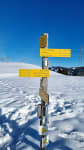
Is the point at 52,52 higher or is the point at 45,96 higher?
the point at 52,52

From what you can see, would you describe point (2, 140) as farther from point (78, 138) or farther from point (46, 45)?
point (46, 45)

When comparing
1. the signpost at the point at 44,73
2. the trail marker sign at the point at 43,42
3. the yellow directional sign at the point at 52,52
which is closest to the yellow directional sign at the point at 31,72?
the signpost at the point at 44,73

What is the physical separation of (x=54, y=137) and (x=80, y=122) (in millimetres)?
959

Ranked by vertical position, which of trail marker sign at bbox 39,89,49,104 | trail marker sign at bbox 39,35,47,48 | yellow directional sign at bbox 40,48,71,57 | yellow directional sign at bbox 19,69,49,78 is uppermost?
trail marker sign at bbox 39,35,47,48

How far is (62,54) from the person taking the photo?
5.96 ft

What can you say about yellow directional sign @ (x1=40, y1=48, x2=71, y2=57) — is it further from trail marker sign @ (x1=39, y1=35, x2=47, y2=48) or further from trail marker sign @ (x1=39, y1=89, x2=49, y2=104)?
trail marker sign @ (x1=39, y1=89, x2=49, y2=104)

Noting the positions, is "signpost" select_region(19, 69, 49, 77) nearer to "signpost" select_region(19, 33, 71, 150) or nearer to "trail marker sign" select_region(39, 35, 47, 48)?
"signpost" select_region(19, 33, 71, 150)

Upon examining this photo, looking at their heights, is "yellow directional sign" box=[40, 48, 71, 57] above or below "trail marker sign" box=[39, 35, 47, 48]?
below

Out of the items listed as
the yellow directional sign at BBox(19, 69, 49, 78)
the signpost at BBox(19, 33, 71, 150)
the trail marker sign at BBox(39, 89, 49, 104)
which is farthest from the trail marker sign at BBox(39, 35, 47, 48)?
the trail marker sign at BBox(39, 89, 49, 104)

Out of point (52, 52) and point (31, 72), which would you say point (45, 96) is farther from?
point (52, 52)

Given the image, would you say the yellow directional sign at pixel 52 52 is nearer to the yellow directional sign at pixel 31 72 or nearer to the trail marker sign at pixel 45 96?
the yellow directional sign at pixel 31 72

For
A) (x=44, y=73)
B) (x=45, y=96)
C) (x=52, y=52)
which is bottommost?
(x=45, y=96)

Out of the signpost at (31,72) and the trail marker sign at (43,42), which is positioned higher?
the trail marker sign at (43,42)

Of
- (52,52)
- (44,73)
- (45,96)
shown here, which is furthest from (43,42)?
(45,96)
